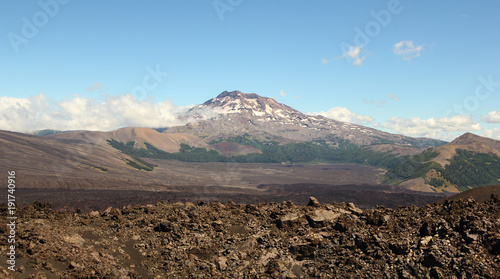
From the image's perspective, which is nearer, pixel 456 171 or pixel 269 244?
pixel 269 244

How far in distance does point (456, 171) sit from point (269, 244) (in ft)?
553

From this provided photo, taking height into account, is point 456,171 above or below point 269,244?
above

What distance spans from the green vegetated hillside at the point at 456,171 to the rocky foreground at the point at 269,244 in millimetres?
146591

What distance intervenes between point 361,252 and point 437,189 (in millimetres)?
147629

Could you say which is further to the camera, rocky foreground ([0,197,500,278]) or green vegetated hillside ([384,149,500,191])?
green vegetated hillside ([384,149,500,191])

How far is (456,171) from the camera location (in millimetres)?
152500

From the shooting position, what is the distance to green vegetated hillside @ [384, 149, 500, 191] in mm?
144125

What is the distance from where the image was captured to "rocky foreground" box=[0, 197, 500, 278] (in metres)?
12.1

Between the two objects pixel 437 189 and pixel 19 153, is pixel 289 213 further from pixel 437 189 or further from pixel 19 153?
pixel 437 189

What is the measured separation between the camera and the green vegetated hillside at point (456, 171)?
473 feet

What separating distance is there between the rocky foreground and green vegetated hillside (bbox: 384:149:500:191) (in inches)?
5771

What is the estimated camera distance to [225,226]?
17203 mm

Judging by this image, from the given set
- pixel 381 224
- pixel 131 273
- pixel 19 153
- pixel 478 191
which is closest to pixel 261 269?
pixel 131 273

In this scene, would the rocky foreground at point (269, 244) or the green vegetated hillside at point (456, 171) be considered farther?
the green vegetated hillside at point (456, 171)
